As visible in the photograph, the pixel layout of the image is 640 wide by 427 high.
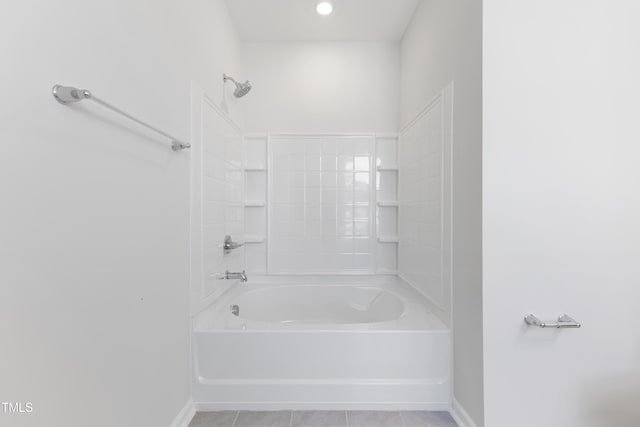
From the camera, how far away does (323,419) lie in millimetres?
1565

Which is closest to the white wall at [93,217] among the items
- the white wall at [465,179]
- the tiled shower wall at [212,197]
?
the tiled shower wall at [212,197]

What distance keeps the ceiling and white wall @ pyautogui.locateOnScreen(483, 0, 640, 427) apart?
3.91 ft

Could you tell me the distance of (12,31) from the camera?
2.24 feet

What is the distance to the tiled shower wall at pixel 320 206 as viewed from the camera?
8.74 feet

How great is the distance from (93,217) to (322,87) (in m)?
2.20

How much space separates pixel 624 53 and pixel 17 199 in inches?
87.6

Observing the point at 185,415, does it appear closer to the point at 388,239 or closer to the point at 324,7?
the point at 388,239

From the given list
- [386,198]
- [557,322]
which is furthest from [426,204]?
[557,322]

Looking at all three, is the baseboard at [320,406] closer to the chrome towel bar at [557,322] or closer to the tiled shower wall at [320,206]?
the chrome towel bar at [557,322]

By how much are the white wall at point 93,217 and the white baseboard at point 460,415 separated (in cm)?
140

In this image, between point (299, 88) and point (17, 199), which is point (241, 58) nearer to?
point (299, 88)

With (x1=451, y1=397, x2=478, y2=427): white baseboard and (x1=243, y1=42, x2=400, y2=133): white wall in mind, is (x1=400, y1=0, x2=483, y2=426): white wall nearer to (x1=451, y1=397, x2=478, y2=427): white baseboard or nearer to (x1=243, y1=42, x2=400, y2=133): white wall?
(x1=451, y1=397, x2=478, y2=427): white baseboard

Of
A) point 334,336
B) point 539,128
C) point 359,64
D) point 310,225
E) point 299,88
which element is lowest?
point 334,336

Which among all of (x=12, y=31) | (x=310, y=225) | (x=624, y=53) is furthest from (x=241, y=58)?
(x=624, y=53)
